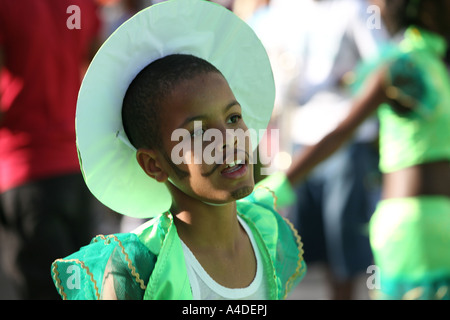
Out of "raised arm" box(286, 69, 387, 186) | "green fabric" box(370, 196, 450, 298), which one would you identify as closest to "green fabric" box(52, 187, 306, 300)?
"raised arm" box(286, 69, 387, 186)

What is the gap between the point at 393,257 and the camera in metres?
3.18

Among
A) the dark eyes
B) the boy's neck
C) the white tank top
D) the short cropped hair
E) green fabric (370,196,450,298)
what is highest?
the short cropped hair

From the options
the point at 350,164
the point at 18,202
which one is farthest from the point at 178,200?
the point at 350,164

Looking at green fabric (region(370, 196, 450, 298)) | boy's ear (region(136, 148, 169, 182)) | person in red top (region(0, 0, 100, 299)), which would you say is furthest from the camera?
person in red top (region(0, 0, 100, 299))

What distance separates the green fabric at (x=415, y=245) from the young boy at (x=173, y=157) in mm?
996

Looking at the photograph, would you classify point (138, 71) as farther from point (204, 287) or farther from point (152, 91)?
point (204, 287)

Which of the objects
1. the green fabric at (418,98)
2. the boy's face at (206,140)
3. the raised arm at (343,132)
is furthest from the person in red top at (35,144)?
the boy's face at (206,140)

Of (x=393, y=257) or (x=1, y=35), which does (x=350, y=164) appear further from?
(x=1, y=35)

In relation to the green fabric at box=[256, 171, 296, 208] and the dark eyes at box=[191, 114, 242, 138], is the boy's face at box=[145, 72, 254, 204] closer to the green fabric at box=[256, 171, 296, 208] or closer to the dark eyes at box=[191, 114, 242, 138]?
the dark eyes at box=[191, 114, 242, 138]

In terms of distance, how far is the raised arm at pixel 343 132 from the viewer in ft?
9.15

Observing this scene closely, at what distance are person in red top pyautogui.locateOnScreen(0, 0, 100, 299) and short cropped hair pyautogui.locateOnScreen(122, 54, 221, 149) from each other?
1.55 meters

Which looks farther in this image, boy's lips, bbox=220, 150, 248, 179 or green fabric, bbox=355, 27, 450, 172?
green fabric, bbox=355, 27, 450, 172

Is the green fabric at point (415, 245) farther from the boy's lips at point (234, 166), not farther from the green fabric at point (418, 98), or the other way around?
the boy's lips at point (234, 166)

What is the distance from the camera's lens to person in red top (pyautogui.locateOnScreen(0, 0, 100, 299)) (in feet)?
11.6
